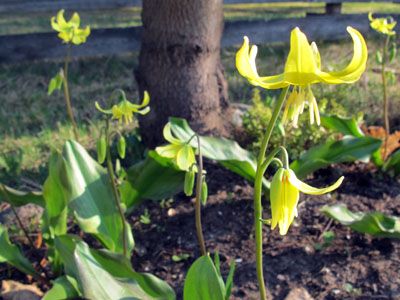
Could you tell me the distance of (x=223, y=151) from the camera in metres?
2.46

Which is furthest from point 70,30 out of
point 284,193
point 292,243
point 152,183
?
point 284,193

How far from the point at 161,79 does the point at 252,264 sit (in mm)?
1143

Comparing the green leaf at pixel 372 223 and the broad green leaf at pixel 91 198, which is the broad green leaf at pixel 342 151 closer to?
the green leaf at pixel 372 223

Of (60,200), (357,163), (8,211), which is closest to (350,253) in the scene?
(357,163)

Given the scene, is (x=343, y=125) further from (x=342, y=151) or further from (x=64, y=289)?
(x=64, y=289)

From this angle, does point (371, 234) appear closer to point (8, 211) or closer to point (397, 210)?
point (397, 210)

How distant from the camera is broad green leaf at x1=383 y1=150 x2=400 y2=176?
2.72 metres

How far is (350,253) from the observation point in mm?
2266

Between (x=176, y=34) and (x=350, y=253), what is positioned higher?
(x=176, y=34)

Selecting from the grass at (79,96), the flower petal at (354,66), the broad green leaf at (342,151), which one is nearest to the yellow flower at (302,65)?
the flower petal at (354,66)

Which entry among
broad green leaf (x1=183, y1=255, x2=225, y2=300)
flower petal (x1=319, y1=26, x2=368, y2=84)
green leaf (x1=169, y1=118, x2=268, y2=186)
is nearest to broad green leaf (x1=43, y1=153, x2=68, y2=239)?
green leaf (x1=169, y1=118, x2=268, y2=186)

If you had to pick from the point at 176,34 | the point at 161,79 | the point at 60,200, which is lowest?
the point at 60,200

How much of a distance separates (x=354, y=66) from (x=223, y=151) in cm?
143

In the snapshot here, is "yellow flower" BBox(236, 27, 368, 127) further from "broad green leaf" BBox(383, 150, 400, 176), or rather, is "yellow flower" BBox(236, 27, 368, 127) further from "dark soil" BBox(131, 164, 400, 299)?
"broad green leaf" BBox(383, 150, 400, 176)
